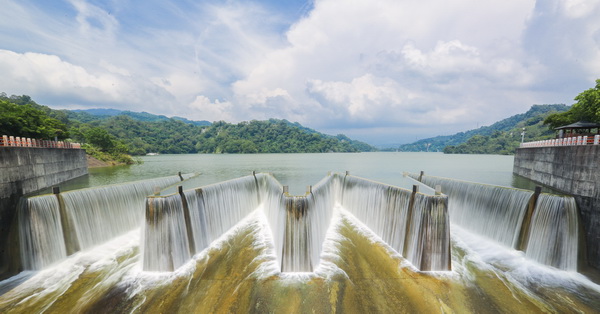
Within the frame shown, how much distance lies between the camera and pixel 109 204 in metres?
12.7

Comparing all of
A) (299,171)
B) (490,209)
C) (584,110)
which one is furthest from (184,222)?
(584,110)

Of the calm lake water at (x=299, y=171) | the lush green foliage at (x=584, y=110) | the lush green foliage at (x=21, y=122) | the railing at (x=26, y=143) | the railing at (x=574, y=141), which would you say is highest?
the lush green foliage at (x=584, y=110)

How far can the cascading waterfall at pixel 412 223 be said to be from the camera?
30.1ft

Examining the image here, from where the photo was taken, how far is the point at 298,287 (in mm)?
8352

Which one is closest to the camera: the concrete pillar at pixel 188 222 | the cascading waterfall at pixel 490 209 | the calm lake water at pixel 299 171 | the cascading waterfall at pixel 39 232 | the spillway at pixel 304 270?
the spillway at pixel 304 270

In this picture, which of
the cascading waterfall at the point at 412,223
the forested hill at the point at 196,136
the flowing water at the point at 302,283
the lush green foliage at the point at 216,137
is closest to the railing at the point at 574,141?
the flowing water at the point at 302,283

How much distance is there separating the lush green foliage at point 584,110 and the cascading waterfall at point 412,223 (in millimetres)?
22843

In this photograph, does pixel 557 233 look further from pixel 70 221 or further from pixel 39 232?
pixel 39 232

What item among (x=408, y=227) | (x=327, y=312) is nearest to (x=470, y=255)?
(x=408, y=227)

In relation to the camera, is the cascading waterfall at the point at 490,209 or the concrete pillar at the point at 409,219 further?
the cascading waterfall at the point at 490,209

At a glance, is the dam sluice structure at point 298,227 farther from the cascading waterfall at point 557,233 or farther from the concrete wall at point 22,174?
the concrete wall at point 22,174

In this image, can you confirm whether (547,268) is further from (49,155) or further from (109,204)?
(49,155)

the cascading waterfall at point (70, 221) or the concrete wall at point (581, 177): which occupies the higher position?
the concrete wall at point (581, 177)

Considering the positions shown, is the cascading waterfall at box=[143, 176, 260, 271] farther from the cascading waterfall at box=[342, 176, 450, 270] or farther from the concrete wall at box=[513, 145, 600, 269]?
the concrete wall at box=[513, 145, 600, 269]
